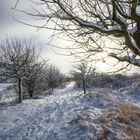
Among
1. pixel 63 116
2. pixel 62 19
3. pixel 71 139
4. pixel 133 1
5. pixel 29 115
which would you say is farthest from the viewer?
pixel 29 115

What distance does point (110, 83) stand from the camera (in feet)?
150

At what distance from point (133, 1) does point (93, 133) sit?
780 centimetres

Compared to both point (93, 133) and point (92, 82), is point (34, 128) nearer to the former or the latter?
point (93, 133)

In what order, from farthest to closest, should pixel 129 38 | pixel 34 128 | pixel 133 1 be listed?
1. pixel 34 128
2. pixel 129 38
3. pixel 133 1

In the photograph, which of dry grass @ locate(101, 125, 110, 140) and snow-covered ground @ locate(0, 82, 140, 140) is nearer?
dry grass @ locate(101, 125, 110, 140)

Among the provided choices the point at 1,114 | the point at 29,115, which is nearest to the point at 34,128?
the point at 29,115

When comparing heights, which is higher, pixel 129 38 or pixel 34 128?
pixel 129 38

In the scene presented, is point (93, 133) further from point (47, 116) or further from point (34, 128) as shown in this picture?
point (47, 116)

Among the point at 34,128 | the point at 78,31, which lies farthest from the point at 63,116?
the point at 78,31

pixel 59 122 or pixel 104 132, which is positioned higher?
pixel 59 122

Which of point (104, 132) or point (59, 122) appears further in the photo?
point (59, 122)

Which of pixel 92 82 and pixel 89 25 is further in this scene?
pixel 92 82

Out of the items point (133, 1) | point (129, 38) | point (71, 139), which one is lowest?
point (71, 139)

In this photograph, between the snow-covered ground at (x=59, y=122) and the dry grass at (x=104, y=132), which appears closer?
the dry grass at (x=104, y=132)
